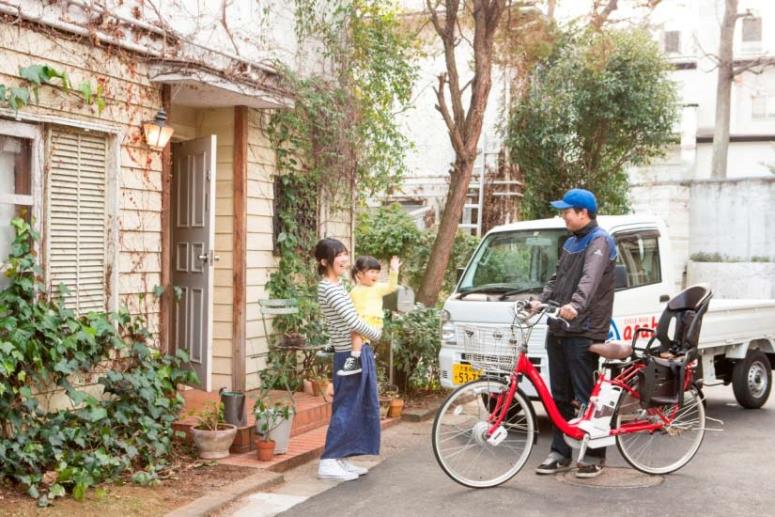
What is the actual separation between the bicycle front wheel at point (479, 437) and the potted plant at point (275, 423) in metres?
1.35

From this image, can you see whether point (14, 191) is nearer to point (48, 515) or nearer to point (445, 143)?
point (48, 515)

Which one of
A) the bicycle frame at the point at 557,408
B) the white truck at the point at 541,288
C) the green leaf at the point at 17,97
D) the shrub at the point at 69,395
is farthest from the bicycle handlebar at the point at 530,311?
the green leaf at the point at 17,97

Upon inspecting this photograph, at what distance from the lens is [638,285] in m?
7.91

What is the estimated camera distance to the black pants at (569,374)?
19.8 ft

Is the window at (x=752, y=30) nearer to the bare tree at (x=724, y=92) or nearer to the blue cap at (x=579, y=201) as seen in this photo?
the bare tree at (x=724, y=92)

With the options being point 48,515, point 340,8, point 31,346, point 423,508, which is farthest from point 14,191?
point 340,8

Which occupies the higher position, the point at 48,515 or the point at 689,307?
the point at 689,307

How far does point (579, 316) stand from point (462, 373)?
6.43 ft

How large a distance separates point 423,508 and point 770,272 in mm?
16648

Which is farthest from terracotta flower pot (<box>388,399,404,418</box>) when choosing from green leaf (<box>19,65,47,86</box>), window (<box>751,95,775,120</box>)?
window (<box>751,95,775,120</box>)

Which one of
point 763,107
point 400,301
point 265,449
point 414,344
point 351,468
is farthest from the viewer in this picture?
point 763,107

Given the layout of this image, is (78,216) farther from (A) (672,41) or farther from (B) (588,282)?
(A) (672,41)

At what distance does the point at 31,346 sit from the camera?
18.3 ft

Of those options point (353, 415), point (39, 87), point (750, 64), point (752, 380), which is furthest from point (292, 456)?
point (750, 64)
